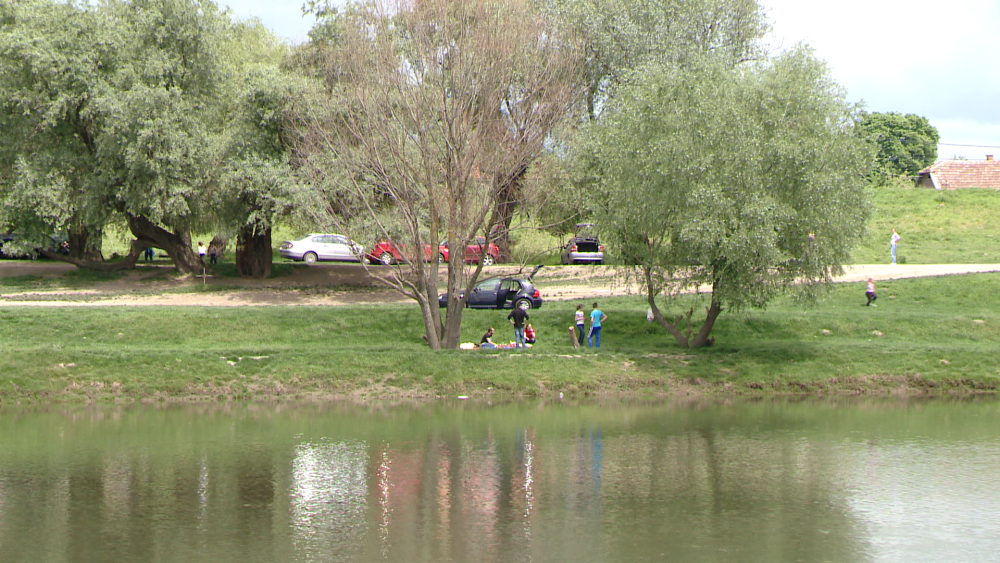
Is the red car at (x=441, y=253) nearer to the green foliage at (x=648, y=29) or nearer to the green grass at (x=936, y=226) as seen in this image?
the green foliage at (x=648, y=29)

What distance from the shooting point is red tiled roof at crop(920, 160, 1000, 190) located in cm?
7488

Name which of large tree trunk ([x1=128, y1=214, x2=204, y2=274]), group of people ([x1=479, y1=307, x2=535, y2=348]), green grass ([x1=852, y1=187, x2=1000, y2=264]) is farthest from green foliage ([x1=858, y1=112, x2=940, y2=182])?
group of people ([x1=479, y1=307, x2=535, y2=348])

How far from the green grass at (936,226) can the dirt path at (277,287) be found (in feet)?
14.2

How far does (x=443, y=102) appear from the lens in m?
29.5

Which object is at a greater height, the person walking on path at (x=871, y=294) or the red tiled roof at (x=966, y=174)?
the red tiled roof at (x=966, y=174)

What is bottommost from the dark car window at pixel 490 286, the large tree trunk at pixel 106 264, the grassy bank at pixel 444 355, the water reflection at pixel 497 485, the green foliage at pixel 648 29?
the water reflection at pixel 497 485

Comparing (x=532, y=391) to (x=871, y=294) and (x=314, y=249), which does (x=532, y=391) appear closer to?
(x=871, y=294)

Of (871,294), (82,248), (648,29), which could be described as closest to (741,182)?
(871,294)

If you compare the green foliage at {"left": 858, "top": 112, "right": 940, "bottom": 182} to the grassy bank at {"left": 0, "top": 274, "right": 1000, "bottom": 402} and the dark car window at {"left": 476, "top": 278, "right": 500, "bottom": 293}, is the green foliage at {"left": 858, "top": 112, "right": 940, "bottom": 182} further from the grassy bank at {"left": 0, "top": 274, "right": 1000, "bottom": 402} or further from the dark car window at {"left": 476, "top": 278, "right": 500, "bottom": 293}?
the dark car window at {"left": 476, "top": 278, "right": 500, "bottom": 293}

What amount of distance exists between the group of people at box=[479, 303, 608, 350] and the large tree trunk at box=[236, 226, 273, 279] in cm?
1866

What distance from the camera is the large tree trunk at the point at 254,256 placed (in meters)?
49.9

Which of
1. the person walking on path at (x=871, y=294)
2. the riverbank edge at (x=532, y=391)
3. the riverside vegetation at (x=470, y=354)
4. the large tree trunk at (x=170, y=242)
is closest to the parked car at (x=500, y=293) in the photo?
the riverside vegetation at (x=470, y=354)

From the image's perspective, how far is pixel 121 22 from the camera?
45.8m

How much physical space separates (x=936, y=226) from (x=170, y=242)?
46.3m
